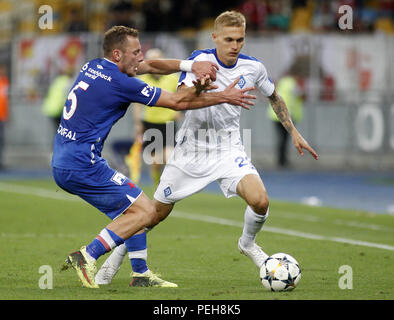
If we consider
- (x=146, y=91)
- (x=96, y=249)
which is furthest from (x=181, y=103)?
(x=96, y=249)

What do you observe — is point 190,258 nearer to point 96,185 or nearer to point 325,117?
point 96,185

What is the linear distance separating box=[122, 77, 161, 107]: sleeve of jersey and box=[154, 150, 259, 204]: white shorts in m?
1.21

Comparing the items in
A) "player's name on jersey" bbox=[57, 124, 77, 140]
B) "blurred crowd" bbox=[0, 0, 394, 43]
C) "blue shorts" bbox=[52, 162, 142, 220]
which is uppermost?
"blurred crowd" bbox=[0, 0, 394, 43]

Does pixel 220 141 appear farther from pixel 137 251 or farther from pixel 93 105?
pixel 93 105

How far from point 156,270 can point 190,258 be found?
0.91 metres

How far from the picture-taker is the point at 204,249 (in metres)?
10.4

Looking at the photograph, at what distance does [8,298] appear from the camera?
22.5 feet

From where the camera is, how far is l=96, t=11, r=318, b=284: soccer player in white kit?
324 inches

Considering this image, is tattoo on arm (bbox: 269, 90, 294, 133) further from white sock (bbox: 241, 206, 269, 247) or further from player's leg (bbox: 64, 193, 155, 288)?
player's leg (bbox: 64, 193, 155, 288)

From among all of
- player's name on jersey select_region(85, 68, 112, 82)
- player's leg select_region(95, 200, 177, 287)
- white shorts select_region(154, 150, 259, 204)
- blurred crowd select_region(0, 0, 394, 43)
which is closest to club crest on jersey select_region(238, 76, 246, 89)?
white shorts select_region(154, 150, 259, 204)

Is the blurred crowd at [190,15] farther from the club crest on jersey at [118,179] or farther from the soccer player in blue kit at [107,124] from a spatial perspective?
the club crest on jersey at [118,179]

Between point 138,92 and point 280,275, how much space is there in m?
1.90

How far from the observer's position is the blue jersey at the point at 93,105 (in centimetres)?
731
